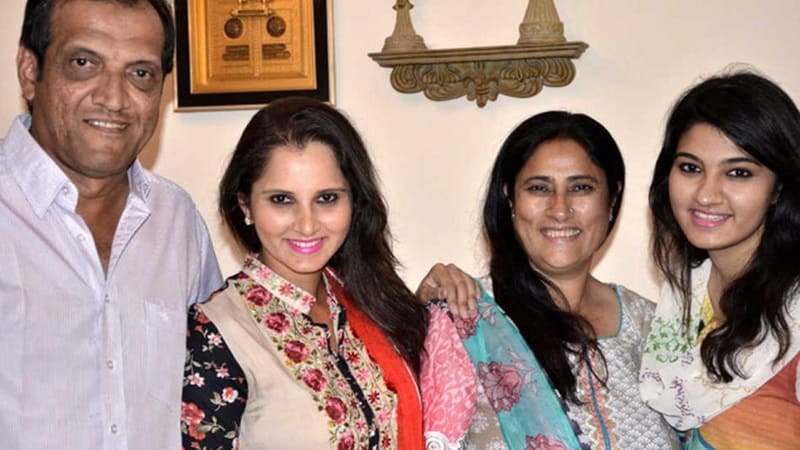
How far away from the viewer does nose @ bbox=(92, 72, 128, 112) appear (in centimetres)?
188

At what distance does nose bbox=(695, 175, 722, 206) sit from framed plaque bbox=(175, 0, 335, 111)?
1666 mm

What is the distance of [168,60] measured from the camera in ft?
6.71

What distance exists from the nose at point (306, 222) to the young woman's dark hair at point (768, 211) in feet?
2.77

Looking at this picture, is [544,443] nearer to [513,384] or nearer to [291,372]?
[513,384]

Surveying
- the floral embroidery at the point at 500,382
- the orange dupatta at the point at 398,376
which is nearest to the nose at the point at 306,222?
the orange dupatta at the point at 398,376

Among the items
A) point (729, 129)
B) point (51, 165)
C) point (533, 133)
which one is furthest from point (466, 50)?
point (51, 165)

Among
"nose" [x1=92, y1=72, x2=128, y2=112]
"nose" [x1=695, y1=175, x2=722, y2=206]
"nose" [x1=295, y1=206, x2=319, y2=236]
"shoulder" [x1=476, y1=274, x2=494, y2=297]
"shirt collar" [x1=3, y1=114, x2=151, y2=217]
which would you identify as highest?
"nose" [x1=92, y1=72, x2=128, y2=112]

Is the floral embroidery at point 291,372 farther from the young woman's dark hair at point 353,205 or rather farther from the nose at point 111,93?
the nose at point 111,93

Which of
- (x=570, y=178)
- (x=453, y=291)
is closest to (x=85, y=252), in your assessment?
(x=453, y=291)

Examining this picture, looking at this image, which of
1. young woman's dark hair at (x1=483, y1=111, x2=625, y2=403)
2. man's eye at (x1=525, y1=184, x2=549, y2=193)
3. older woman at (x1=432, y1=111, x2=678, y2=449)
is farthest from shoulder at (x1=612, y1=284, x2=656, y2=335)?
man's eye at (x1=525, y1=184, x2=549, y2=193)

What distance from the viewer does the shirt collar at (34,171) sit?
6.07 feet

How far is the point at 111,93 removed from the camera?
6.18ft

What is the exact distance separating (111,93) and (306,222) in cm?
43

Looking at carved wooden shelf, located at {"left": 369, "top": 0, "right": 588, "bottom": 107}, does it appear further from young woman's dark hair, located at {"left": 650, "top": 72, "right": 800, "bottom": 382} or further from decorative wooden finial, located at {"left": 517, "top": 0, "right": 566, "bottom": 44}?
young woman's dark hair, located at {"left": 650, "top": 72, "right": 800, "bottom": 382}
